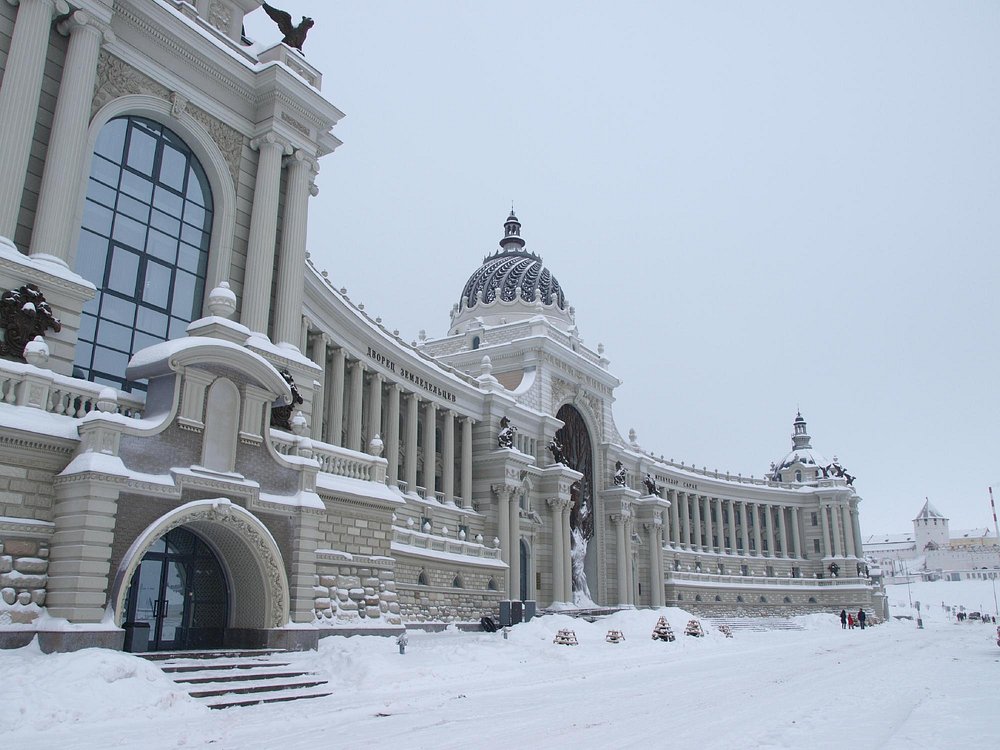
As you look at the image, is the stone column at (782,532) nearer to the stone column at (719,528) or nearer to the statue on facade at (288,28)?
the stone column at (719,528)

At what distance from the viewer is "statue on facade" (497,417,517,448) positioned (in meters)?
49.4

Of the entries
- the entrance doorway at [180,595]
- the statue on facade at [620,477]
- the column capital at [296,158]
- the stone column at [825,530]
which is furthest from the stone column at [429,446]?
the stone column at [825,530]

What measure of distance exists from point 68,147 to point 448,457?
2926 cm

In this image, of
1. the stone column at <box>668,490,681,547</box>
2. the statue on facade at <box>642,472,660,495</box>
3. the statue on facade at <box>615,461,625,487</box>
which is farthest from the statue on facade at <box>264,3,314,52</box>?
the stone column at <box>668,490,681,547</box>

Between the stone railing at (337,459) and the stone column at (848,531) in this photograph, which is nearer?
the stone railing at (337,459)

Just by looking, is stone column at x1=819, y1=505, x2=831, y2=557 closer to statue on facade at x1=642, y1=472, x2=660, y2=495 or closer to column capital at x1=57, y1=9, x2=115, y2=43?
statue on facade at x1=642, y1=472, x2=660, y2=495

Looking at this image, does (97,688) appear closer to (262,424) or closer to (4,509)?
(4,509)

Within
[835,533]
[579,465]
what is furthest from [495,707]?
[835,533]

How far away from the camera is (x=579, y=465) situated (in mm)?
61031

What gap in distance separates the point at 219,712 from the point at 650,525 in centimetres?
5711

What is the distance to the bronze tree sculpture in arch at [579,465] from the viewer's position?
59156 millimetres

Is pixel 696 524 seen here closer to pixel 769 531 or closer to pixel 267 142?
pixel 769 531

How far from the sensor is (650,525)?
6775cm

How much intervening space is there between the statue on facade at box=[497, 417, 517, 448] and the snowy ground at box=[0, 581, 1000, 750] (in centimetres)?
2569
